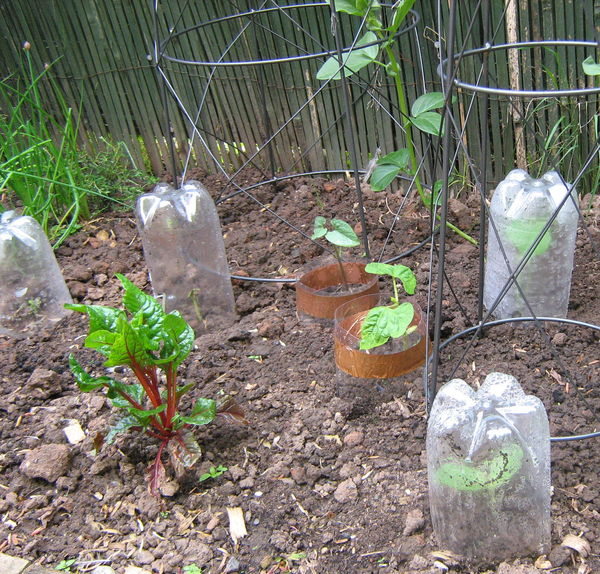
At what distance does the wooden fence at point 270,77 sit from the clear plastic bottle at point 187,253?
0.36 metres

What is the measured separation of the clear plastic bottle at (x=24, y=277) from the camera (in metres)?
2.62

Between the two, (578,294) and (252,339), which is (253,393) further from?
(578,294)

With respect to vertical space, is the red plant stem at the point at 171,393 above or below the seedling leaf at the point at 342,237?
below

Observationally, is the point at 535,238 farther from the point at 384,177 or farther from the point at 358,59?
the point at 358,59

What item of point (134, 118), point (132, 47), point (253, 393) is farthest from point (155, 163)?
point (253, 393)

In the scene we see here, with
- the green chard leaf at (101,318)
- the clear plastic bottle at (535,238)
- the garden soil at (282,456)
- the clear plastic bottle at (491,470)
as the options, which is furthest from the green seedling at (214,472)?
the clear plastic bottle at (535,238)

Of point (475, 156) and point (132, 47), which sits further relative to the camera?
point (132, 47)

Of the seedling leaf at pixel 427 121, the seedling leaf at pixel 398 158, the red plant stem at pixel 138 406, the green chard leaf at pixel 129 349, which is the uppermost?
the seedling leaf at pixel 427 121

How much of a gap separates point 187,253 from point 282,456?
90 centimetres

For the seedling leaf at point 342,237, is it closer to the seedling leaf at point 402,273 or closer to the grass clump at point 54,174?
the seedling leaf at point 402,273

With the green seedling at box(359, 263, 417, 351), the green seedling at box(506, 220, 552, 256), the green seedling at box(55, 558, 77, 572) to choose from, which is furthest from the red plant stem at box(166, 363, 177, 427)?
the green seedling at box(506, 220, 552, 256)

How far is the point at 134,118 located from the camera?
4219 millimetres

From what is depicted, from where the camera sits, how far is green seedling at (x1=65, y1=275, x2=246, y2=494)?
1751mm

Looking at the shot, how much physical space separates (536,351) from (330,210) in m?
1.44
